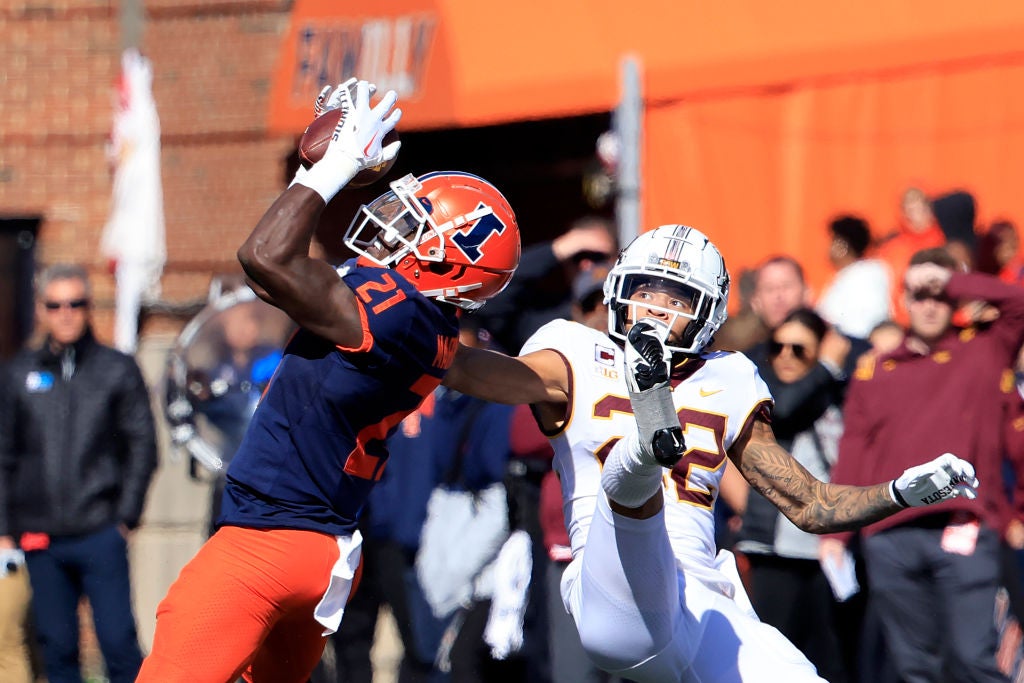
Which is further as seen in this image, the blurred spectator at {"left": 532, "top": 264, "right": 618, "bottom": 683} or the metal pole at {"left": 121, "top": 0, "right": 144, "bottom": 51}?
the metal pole at {"left": 121, "top": 0, "right": 144, "bottom": 51}

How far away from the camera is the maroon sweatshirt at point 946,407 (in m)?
6.26

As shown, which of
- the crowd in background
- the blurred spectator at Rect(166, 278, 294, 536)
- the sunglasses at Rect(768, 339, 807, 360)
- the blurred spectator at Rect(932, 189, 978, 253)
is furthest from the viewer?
the blurred spectator at Rect(932, 189, 978, 253)

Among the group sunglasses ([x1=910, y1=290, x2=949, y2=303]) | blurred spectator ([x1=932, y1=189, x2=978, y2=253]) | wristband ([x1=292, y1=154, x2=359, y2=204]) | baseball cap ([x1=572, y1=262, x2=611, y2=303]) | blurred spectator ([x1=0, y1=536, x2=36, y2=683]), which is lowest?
blurred spectator ([x1=0, y1=536, x2=36, y2=683])

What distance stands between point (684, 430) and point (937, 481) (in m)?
0.80

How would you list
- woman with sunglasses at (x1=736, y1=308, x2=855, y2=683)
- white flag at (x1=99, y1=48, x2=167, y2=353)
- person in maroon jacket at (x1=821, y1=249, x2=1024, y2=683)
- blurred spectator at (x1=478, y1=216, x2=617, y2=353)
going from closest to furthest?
person in maroon jacket at (x1=821, y1=249, x2=1024, y2=683) < woman with sunglasses at (x1=736, y1=308, x2=855, y2=683) < blurred spectator at (x1=478, y1=216, x2=617, y2=353) < white flag at (x1=99, y1=48, x2=167, y2=353)

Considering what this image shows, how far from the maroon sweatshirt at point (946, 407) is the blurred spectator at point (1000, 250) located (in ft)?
4.87

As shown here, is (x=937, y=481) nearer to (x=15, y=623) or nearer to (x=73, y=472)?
(x=73, y=472)

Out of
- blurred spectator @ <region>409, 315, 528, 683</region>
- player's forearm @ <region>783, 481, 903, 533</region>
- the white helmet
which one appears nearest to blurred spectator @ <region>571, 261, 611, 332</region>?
blurred spectator @ <region>409, 315, 528, 683</region>

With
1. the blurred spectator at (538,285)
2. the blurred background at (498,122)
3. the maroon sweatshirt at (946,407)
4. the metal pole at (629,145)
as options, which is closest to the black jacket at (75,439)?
the blurred spectator at (538,285)

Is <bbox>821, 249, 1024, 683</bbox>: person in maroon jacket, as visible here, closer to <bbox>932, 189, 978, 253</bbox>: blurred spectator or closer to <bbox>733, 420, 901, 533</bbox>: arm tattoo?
<bbox>932, 189, 978, 253</bbox>: blurred spectator

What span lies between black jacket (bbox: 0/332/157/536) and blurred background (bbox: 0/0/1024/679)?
7.38ft

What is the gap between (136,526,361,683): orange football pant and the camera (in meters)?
3.79

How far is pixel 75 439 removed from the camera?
23.6 feet

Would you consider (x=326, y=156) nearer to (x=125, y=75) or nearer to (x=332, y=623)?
(x=332, y=623)
